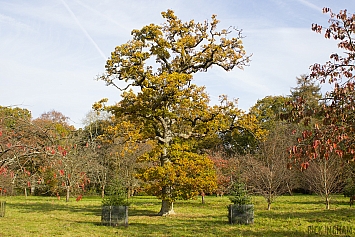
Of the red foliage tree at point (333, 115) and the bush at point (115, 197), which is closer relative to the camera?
the red foliage tree at point (333, 115)

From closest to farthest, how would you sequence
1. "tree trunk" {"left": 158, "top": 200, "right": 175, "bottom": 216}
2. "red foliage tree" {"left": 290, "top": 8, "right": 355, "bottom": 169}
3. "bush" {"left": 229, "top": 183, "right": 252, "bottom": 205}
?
"red foliage tree" {"left": 290, "top": 8, "right": 355, "bottom": 169}
"bush" {"left": 229, "top": 183, "right": 252, "bottom": 205}
"tree trunk" {"left": 158, "top": 200, "right": 175, "bottom": 216}

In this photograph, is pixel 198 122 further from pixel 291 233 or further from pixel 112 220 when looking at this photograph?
pixel 291 233

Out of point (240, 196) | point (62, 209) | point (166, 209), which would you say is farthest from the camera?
point (62, 209)

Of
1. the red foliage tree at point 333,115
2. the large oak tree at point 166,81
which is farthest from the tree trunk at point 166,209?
the red foliage tree at point 333,115

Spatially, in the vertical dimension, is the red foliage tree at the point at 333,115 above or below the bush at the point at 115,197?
above

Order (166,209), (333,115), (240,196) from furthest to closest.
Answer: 1. (166,209)
2. (240,196)
3. (333,115)

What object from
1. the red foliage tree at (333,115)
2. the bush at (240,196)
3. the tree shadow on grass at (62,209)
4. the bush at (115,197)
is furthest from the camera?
the tree shadow on grass at (62,209)

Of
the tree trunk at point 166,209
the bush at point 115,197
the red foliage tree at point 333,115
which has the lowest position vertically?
the tree trunk at point 166,209

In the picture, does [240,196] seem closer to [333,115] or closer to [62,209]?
[333,115]

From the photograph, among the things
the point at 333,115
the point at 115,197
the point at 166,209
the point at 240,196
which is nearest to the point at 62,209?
the point at 166,209

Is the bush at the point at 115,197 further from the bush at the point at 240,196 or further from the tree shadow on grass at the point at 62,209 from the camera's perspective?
the tree shadow on grass at the point at 62,209

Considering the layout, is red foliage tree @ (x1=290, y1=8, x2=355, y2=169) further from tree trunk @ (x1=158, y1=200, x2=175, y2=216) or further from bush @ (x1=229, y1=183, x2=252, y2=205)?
tree trunk @ (x1=158, y1=200, x2=175, y2=216)

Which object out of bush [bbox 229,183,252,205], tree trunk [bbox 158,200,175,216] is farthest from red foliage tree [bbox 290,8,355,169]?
tree trunk [bbox 158,200,175,216]

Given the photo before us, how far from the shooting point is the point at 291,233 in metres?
9.73
